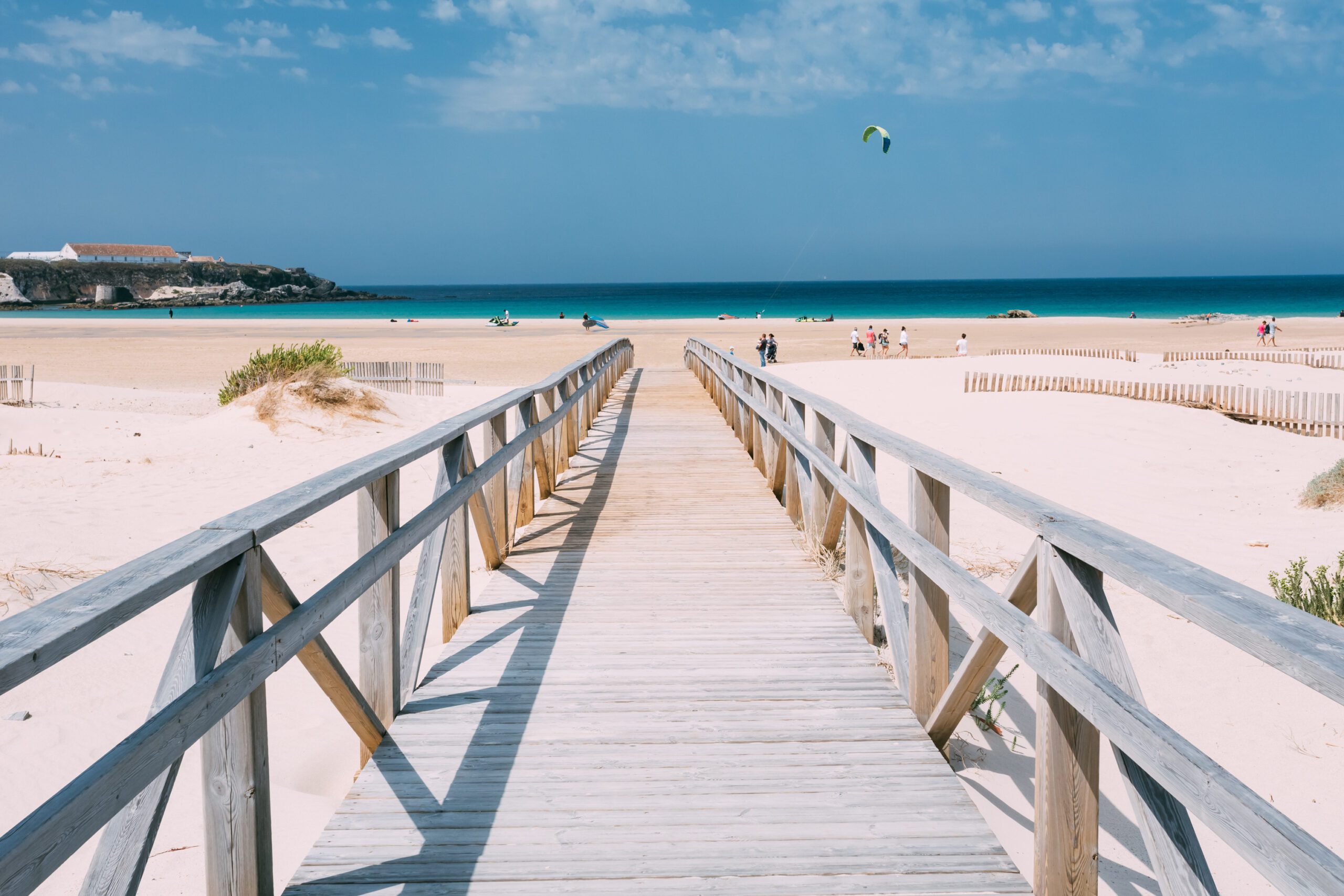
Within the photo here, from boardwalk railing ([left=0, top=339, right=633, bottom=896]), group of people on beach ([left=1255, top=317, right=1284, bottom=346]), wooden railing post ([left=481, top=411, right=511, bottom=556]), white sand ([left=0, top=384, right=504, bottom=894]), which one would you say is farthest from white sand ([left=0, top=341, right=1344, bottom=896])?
group of people on beach ([left=1255, top=317, right=1284, bottom=346])

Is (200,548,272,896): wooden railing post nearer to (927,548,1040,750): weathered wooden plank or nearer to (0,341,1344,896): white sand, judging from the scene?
(0,341,1344,896): white sand

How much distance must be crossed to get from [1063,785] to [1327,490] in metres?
9.74

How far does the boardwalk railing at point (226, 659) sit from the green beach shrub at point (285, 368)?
12.4 metres

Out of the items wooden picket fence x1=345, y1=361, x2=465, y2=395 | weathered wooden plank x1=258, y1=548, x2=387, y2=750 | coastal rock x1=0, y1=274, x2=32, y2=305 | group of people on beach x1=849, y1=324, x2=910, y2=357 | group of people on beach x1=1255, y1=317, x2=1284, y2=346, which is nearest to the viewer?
weathered wooden plank x1=258, y1=548, x2=387, y2=750

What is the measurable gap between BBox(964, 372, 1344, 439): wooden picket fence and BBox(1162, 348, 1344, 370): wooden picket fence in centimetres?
829

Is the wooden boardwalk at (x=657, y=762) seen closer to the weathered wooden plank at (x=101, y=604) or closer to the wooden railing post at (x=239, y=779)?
the wooden railing post at (x=239, y=779)

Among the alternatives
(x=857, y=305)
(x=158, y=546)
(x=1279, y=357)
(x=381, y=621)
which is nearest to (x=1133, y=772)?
(x=381, y=621)

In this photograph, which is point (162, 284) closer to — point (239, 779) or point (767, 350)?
point (767, 350)

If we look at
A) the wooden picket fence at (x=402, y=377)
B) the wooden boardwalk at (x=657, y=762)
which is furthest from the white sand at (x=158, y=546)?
the wooden picket fence at (x=402, y=377)

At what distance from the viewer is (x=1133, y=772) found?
208 centimetres

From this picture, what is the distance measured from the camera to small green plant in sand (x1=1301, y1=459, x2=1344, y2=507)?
10.2m

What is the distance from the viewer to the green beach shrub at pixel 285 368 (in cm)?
1586

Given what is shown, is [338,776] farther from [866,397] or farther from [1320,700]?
[866,397]

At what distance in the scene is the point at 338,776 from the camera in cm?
442
